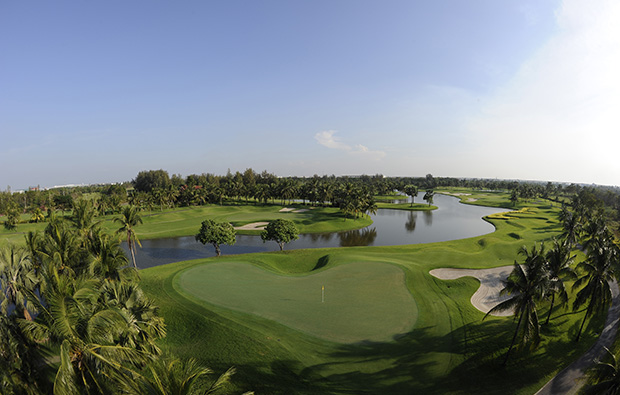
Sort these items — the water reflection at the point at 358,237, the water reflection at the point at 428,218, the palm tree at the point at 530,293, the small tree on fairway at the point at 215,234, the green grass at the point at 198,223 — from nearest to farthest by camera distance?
the palm tree at the point at 530,293 < the small tree on fairway at the point at 215,234 < the water reflection at the point at 358,237 < the green grass at the point at 198,223 < the water reflection at the point at 428,218

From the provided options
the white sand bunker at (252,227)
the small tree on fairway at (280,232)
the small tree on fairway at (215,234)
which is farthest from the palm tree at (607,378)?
the white sand bunker at (252,227)

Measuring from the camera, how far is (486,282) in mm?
36875

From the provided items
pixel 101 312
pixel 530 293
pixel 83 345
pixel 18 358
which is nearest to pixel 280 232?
pixel 530 293

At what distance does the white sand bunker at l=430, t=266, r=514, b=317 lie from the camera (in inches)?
1212

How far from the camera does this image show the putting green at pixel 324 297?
2361 centimetres

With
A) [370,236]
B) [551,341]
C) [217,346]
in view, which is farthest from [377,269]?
[370,236]

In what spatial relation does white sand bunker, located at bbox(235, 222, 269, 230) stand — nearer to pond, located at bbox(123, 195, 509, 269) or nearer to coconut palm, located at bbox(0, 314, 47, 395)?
pond, located at bbox(123, 195, 509, 269)

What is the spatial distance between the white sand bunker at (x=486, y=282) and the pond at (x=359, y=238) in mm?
29466

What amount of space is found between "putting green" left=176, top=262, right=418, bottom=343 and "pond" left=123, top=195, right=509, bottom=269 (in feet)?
89.5

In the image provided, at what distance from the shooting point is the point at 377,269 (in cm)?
3731

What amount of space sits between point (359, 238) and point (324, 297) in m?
50.9

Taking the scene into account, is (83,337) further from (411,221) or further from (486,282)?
(411,221)

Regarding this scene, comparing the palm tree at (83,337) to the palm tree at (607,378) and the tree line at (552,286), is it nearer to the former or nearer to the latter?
the palm tree at (607,378)

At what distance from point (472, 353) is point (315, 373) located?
13055mm
